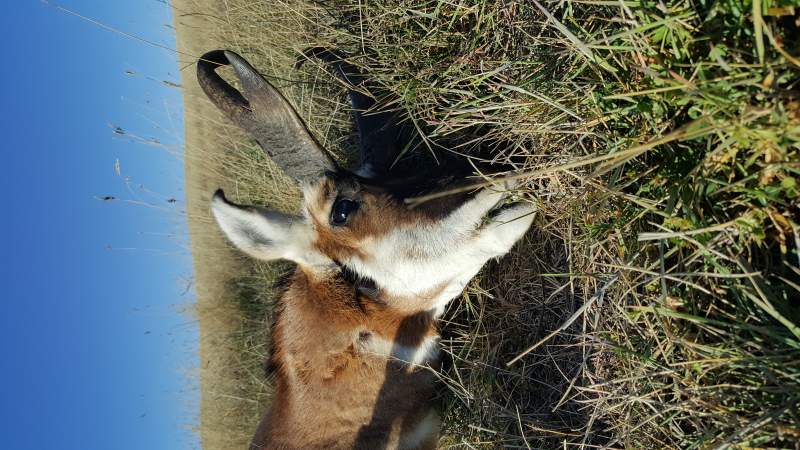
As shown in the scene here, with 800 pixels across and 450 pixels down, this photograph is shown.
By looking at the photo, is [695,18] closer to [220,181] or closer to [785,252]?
[785,252]

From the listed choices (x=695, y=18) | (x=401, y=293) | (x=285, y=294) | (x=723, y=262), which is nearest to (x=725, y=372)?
(x=723, y=262)

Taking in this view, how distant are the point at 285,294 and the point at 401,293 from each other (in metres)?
0.90

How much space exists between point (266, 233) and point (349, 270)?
0.59 m

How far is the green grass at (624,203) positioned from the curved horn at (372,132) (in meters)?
0.15

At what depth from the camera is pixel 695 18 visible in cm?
208

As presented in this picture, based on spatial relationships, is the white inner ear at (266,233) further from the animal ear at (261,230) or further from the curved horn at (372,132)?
the curved horn at (372,132)

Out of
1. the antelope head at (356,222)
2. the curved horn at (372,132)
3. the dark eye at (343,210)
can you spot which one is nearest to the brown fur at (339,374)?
the antelope head at (356,222)

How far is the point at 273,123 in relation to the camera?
10.6ft

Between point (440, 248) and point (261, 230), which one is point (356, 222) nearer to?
point (440, 248)

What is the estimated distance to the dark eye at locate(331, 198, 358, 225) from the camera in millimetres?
3209

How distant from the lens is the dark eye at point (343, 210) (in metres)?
3.21

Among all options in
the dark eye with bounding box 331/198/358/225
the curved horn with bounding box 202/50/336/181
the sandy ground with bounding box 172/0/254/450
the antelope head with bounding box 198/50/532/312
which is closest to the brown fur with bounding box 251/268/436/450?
the antelope head with bounding box 198/50/532/312

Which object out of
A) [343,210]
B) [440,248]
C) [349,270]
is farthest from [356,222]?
[440,248]

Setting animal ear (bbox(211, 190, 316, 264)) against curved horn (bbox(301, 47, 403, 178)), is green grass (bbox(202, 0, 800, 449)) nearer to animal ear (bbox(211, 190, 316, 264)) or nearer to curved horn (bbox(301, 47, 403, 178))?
curved horn (bbox(301, 47, 403, 178))
